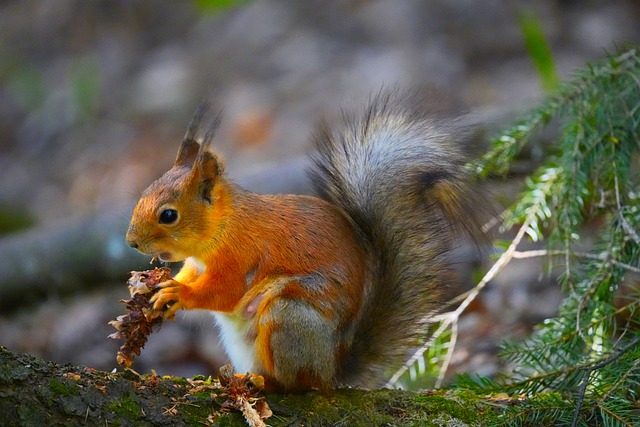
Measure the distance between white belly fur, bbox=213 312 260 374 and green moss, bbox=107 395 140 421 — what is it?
1.28 feet

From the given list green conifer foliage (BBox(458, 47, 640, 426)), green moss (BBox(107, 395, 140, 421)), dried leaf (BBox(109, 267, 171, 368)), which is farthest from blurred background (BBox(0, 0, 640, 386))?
green moss (BBox(107, 395, 140, 421))

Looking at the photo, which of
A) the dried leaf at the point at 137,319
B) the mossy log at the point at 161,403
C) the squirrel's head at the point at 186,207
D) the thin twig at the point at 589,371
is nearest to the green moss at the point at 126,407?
the mossy log at the point at 161,403

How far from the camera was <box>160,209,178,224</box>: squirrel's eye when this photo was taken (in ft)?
6.58

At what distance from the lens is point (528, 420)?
1.72 metres

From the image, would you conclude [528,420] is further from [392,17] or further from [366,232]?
[392,17]

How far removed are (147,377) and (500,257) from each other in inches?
44.9

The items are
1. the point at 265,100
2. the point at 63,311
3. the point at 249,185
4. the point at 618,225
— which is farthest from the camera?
the point at 265,100

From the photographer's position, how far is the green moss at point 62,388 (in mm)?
1511

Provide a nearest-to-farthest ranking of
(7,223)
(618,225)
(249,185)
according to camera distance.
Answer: (618,225) < (249,185) < (7,223)

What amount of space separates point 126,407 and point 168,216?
22.6 inches

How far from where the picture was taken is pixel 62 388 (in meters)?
1.52

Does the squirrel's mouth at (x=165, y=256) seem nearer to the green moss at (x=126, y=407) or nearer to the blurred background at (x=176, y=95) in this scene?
the green moss at (x=126, y=407)

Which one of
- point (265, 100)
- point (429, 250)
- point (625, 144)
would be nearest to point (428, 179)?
point (429, 250)

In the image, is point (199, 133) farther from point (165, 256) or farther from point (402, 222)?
point (402, 222)
